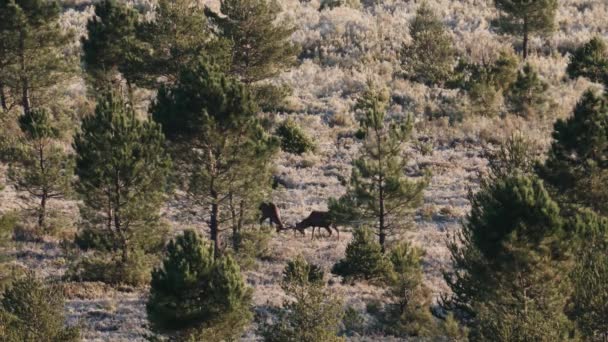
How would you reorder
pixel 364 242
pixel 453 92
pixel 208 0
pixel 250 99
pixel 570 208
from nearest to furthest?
pixel 570 208, pixel 250 99, pixel 364 242, pixel 453 92, pixel 208 0

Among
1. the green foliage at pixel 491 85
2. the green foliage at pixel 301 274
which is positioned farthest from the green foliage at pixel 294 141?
the green foliage at pixel 301 274

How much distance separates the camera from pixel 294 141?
38.6 m

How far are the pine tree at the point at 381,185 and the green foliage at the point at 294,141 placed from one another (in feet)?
47.7

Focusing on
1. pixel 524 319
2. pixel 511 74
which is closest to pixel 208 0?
pixel 511 74

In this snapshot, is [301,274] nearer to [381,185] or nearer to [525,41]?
[381,185]

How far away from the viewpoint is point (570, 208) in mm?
19734

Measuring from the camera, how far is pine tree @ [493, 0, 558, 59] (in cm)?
4838

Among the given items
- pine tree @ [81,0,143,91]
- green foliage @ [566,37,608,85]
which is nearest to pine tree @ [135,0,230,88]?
pine tree @ [81,0,143,91]

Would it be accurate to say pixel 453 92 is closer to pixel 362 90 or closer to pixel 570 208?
pixel 362 90

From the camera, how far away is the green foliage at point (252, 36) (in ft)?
121

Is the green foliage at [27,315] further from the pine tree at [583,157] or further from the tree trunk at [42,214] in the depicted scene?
the pine tree at [583,157]

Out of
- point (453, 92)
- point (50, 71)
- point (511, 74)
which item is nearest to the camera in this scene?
point (50, 71)

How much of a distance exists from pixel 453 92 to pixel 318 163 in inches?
544

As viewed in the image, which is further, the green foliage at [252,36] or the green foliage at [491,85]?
the green foliage at [491,85]
